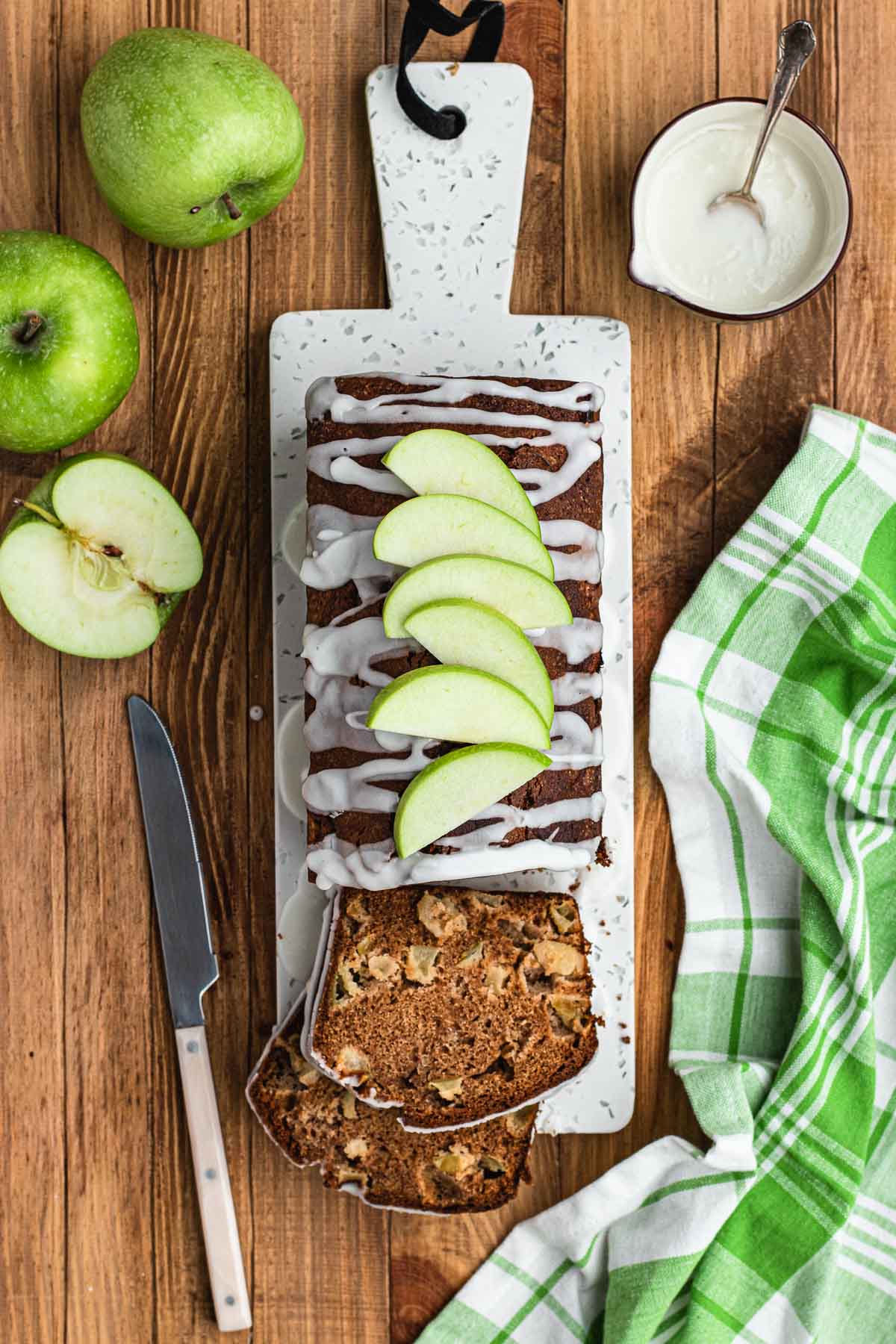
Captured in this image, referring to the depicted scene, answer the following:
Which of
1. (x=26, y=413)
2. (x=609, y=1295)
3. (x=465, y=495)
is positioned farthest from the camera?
(x=609, y=1295)

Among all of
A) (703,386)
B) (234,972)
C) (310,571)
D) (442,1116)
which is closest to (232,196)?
(310,571)

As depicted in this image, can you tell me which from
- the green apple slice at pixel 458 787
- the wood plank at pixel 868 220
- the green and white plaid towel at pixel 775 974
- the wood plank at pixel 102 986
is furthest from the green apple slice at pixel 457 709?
the wood plank at pixel 868 220

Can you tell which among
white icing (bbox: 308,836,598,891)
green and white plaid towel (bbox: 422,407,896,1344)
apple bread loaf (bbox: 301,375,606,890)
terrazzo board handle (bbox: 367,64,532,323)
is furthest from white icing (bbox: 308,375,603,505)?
white icing (bbox: 308,836,598,891)

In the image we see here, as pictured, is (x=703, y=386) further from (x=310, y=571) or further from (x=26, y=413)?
(x=26, y=413)

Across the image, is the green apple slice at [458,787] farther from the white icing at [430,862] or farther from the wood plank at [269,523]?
the wood plank at [269,523]

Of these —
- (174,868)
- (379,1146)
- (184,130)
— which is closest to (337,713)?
(174,868)

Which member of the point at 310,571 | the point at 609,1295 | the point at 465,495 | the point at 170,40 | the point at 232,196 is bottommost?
the point at 609,1295

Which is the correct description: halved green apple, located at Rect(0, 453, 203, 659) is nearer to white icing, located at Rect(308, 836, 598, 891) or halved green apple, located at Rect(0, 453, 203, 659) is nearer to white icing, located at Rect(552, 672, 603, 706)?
white icing, located at Rect(308, 836, 598, 891)
